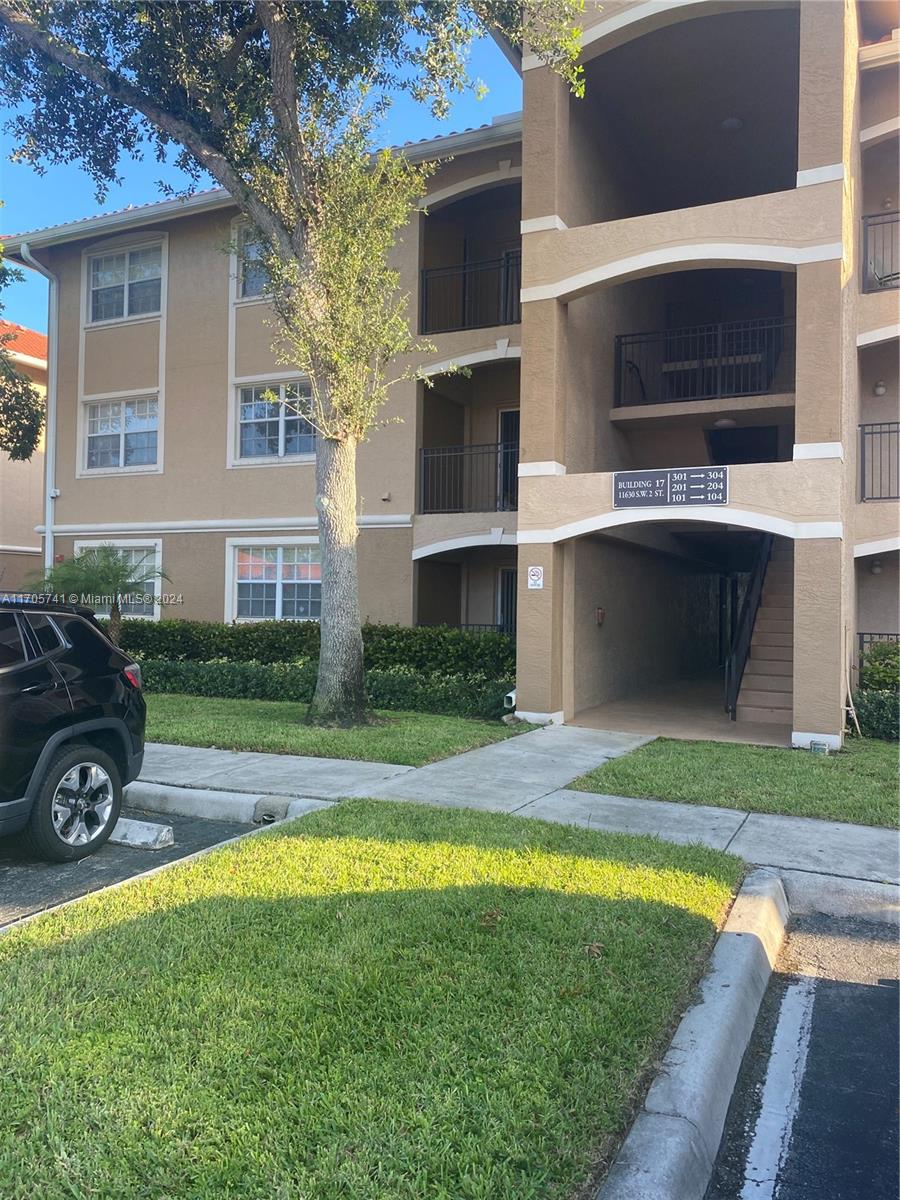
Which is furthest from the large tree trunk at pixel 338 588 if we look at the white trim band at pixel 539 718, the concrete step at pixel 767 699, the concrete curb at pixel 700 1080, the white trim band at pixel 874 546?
the white trim band at pixel 874 546

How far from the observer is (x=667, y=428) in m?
15.4

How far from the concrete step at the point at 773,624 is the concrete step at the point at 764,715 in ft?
6.12

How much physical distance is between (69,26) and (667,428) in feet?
34.1

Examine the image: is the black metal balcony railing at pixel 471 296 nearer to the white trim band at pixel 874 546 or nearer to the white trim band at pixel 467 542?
the white trim band at pixel 467 542

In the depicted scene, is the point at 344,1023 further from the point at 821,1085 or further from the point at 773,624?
the point at 773,624

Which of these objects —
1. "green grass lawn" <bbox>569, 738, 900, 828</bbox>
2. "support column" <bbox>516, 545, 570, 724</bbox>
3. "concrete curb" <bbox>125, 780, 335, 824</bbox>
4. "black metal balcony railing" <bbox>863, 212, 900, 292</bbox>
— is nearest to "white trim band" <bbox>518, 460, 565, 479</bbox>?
"support column" <bbox>516, 545, 570, 724</bbox>

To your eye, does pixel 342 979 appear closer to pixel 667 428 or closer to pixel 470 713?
pixel 470 713

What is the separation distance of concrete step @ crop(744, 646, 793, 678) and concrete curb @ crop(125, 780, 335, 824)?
8.65 metres

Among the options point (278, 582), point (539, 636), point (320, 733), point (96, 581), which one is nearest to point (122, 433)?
point (96, 581)

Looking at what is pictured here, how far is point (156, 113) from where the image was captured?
11.4 metres

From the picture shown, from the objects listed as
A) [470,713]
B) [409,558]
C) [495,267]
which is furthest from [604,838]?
[495,267]

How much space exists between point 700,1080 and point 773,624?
12.2 metres

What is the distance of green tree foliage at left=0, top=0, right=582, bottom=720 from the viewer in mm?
10539

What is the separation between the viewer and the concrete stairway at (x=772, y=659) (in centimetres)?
1288
